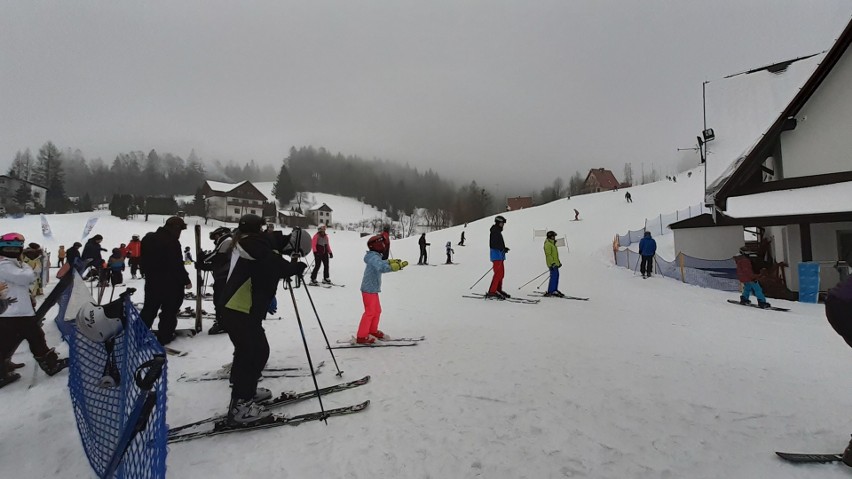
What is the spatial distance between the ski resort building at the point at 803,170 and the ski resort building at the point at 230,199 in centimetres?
8247

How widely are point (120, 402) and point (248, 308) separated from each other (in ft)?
4.02

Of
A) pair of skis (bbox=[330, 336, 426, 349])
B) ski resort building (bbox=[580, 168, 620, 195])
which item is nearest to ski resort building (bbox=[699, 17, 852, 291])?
pair of skis (bbox=[330, 336, 426, 349])

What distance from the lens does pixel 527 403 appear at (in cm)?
379

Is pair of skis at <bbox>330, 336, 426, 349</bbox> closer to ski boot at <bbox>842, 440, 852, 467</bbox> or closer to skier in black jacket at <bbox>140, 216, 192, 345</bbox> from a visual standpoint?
skier in black jacket at <bbox>140, 216, 192, 345</bbox>

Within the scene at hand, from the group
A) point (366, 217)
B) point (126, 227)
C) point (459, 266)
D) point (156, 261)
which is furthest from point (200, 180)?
point (156, 261)

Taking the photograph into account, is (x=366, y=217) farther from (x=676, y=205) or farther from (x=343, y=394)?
(x=343, y=394)

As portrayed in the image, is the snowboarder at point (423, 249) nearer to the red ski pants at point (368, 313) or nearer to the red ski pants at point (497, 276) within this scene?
the red ski pants at point (497, 276)

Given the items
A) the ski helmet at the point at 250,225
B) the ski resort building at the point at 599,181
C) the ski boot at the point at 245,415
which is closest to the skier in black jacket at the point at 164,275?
the ski helmet at the point at 250,225

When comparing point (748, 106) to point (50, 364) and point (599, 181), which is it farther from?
point (599, 181)

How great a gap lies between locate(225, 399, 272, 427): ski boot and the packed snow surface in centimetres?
12

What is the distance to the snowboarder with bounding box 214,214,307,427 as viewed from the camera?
11.3 feet

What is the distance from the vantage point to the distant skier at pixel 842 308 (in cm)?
255

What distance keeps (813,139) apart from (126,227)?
59.0m

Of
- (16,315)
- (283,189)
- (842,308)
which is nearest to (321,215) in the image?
(283,189)
